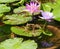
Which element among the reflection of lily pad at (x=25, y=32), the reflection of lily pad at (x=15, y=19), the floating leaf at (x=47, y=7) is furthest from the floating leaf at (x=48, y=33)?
the floating leaf at (x=47, y=7)

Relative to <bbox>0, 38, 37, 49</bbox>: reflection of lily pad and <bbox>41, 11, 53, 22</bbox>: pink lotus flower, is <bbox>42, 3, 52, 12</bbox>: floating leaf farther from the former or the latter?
<bbox>0, 38, 37, 49</bbox>: reflection of lily pad

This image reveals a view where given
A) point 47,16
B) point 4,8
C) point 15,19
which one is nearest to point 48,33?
point 47,16

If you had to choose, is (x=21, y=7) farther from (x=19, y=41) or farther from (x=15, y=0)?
(x=19, y=41)

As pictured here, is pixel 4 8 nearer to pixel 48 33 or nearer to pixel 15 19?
pixel 15 19

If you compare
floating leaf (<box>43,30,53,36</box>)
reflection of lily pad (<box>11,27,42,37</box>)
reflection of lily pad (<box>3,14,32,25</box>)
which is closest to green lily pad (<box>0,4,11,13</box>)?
reflection of lily pad (<box>3,14,32,25</box>)

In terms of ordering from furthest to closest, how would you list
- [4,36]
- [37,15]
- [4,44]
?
[37,15] → [4,36] → [4,44]

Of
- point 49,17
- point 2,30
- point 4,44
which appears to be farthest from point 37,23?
point 4,44
